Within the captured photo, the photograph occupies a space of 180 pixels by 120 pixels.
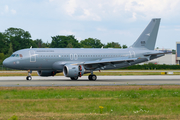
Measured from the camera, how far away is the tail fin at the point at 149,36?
46.4 metres

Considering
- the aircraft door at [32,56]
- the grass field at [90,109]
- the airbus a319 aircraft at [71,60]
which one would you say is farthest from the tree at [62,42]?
the grass field at [90,109]

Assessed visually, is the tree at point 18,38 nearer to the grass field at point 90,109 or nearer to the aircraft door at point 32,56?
the aircraft door at point 32,56

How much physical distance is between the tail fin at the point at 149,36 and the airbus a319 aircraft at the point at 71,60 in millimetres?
1088

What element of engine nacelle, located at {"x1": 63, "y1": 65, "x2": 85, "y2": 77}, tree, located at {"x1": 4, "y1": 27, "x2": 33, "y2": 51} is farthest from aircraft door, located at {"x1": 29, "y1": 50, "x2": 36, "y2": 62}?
tree, located at {"x1": 4, "y1": 27, "x2": 33, "y2": 51}

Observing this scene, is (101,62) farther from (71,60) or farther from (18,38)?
(18,38)

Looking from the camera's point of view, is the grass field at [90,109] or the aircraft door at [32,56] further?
the aircraft door at [32,56]

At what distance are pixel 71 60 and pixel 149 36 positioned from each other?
1354 cm

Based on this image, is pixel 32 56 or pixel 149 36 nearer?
pixel 32 56

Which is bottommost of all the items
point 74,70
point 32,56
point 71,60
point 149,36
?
point 74,70

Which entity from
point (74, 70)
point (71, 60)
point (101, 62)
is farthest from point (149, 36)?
point (74, 70)

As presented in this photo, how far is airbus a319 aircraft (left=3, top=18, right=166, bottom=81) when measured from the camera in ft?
127

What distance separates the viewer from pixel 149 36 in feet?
153

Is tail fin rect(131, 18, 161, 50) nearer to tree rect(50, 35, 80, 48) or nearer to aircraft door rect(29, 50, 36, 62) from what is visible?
aircraft door rect(29, 50, 36, 62)

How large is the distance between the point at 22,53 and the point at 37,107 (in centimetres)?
2445
